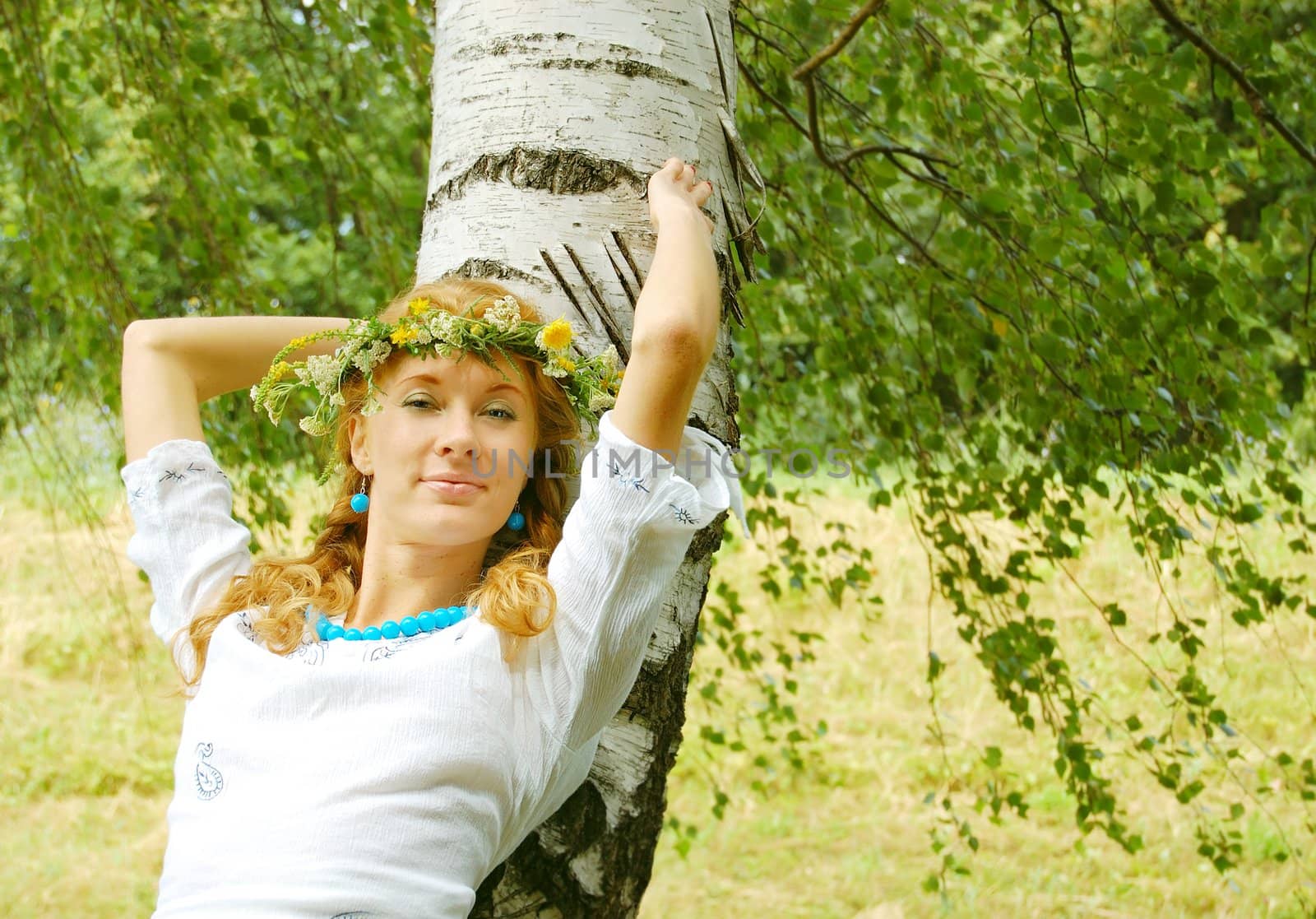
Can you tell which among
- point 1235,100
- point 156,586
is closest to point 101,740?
point 156,586

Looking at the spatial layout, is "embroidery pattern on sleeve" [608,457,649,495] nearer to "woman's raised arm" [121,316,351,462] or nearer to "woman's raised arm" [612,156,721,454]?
"woman's raised arm" [612,156,721,454]

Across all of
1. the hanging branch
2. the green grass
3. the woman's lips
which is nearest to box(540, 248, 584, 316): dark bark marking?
the woman's lips

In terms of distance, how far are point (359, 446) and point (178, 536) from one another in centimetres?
24

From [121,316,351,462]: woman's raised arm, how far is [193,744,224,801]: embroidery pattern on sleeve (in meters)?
0.41

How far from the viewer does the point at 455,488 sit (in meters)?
1.28

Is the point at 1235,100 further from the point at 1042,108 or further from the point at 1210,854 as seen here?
the point at 1210,854

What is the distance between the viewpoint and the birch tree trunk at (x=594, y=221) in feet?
4.27

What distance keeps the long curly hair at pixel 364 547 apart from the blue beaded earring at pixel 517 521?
1 cm

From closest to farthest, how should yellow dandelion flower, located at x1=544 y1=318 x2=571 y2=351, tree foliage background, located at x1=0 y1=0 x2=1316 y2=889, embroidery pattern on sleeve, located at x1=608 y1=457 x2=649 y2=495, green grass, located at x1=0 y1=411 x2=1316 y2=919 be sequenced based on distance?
embroidery pattern on sleeve, located at x1=608 y1=457 x2=649 y2=495
yellow dandelion flower, located at x1=544 y1=318 x2=571 y2=351
tree foliage background, located at x1=0 y1=0 x2=1316 y2=889
green grass, located at x1=0 y1=411 x2=1316 y2=919

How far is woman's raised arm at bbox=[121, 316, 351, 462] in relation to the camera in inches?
57.6

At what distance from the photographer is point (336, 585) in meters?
1.40

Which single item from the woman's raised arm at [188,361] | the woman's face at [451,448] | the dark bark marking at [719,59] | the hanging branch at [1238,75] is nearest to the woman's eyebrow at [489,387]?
the woman's face at [451,448]

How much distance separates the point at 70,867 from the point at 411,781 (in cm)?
346

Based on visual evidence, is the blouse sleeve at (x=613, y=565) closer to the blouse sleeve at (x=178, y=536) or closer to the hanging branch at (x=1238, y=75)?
the blouse sleeve at (x=178, y=536)
